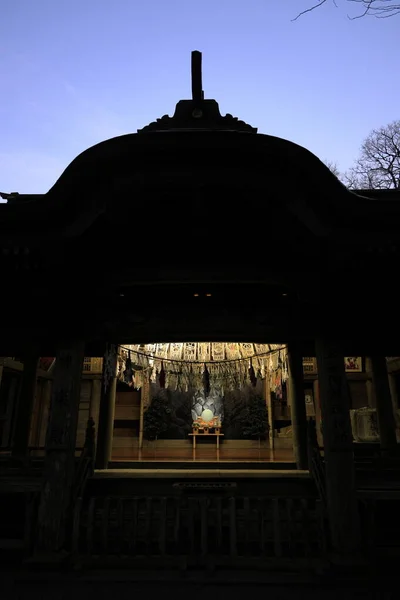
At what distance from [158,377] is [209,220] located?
9037 millimetres

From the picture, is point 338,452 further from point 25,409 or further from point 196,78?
point 25,409

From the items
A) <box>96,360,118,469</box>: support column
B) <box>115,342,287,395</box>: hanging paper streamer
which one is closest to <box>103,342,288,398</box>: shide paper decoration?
<box>115,342,287,395</box>: hanging paper streamer

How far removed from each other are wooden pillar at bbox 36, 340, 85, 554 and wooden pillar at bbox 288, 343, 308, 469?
6951 millimetres

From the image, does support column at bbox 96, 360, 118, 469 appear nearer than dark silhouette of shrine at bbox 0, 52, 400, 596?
No

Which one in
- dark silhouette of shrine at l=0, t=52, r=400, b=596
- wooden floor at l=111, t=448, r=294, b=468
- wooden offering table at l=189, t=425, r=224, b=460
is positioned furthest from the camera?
wooden offering table at l=189, t=425, r=224, b=460

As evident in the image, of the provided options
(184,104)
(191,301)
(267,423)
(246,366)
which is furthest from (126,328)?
(267,423)

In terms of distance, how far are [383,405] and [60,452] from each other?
9652mm

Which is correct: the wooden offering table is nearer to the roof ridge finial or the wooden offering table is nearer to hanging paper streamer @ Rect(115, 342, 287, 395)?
hanging paper streamer @ Rect(115, 342, 287, 395)

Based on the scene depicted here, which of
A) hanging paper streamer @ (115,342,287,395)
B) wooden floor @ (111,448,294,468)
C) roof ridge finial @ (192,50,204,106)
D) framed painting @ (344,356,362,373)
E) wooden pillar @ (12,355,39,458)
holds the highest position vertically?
roof ridge finial @ (192,50,204,106)

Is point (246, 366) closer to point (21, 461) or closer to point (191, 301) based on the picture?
point (191, 301)

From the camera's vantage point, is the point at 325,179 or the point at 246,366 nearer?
the point at 325,179

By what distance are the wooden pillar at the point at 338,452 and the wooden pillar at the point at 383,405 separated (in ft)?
20.6

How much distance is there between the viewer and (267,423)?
17234 millimetres

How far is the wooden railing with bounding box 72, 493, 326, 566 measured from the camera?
4.95 meters
